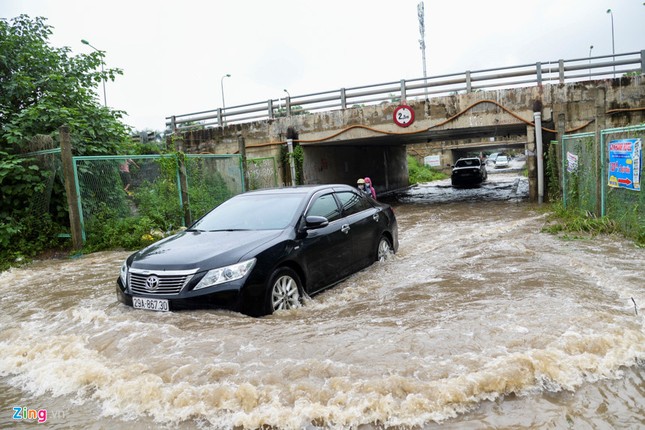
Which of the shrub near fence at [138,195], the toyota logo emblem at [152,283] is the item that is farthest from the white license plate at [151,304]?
the shrub near fence at [138,195]

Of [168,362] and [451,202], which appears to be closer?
[168,362]

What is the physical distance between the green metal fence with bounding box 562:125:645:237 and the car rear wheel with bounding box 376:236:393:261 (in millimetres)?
4094

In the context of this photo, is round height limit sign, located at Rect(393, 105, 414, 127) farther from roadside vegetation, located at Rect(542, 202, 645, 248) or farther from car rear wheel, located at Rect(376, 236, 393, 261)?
car rear wheel, located at Rect(376, 236, 393, 261)

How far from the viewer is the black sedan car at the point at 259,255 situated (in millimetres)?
4840

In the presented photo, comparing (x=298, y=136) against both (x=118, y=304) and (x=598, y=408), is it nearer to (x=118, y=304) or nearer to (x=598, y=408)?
(x=118, y=304)

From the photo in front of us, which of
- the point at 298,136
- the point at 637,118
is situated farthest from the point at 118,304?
the point at 637,118

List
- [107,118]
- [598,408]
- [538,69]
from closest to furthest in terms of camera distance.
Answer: [598,408] → [107,118] → [538,69]

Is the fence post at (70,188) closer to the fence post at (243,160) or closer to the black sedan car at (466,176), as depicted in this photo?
the fence post at (243,160)

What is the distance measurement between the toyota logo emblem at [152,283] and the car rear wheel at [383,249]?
3583 millimetres

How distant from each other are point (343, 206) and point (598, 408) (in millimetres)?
4353

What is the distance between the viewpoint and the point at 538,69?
16.7 metres

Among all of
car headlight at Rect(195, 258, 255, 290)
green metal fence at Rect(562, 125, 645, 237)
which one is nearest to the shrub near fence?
car headlight at Rect(195, 258, 255, 290)

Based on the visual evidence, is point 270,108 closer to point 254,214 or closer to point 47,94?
point 47,94

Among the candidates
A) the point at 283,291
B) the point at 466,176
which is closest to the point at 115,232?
the point at 283,291
